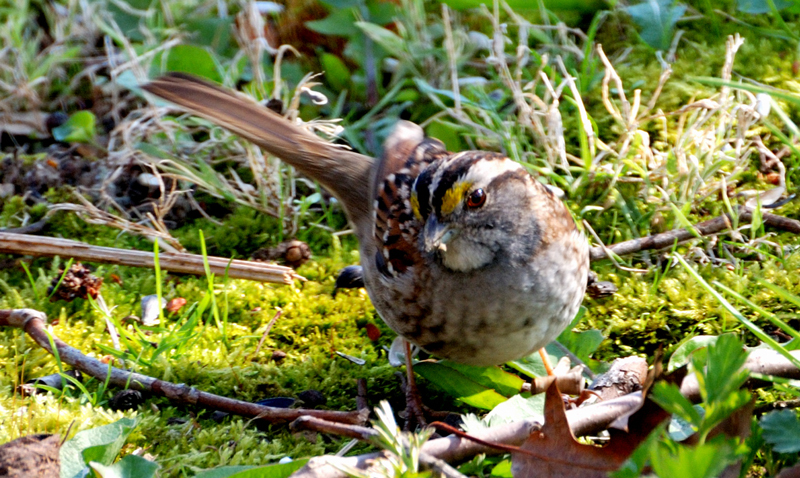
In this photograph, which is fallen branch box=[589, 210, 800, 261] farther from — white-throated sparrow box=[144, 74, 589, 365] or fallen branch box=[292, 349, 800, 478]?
fallen branch box=[292, 349, 800, 478]

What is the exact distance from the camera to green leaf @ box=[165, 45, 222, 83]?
170 inches

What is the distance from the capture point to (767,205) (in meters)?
Result: 3.23

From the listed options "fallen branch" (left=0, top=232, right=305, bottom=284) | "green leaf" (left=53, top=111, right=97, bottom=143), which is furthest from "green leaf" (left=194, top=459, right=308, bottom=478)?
"green leaf" (left=53, top=111, right=97, bottom=143)

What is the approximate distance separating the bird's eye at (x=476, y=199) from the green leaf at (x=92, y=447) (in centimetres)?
116

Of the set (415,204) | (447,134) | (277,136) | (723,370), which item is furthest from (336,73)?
(723,370)

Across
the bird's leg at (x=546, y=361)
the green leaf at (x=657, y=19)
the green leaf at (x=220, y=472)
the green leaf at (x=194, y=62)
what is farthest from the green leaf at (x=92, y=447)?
the green leaf at (x=657, y=19)

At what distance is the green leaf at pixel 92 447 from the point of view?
2021mm

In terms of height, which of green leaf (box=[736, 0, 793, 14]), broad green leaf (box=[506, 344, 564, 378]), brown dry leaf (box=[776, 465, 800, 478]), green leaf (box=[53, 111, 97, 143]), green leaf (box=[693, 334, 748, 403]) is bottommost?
broad green leaf (box=[506, 344, 564, 378])

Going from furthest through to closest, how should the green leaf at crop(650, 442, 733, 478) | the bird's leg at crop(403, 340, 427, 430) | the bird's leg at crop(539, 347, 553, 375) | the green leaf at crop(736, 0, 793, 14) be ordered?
the green leaf at crop(736, 0, 793, 14) < the bird's leg at crop(539, 347, 553, 375) < the bird's leg at crop(403, 340, 427, 430) < the green leaf at crop(650, 442, 733, 478)

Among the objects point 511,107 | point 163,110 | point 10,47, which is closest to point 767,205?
point 511,107

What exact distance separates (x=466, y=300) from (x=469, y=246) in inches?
6.7

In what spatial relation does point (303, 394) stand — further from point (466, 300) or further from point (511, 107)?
point (511, 107)

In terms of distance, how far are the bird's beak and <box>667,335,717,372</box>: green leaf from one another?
0.76 m

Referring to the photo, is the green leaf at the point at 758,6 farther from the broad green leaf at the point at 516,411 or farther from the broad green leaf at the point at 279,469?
the broad green leaf at the point at 279,469
